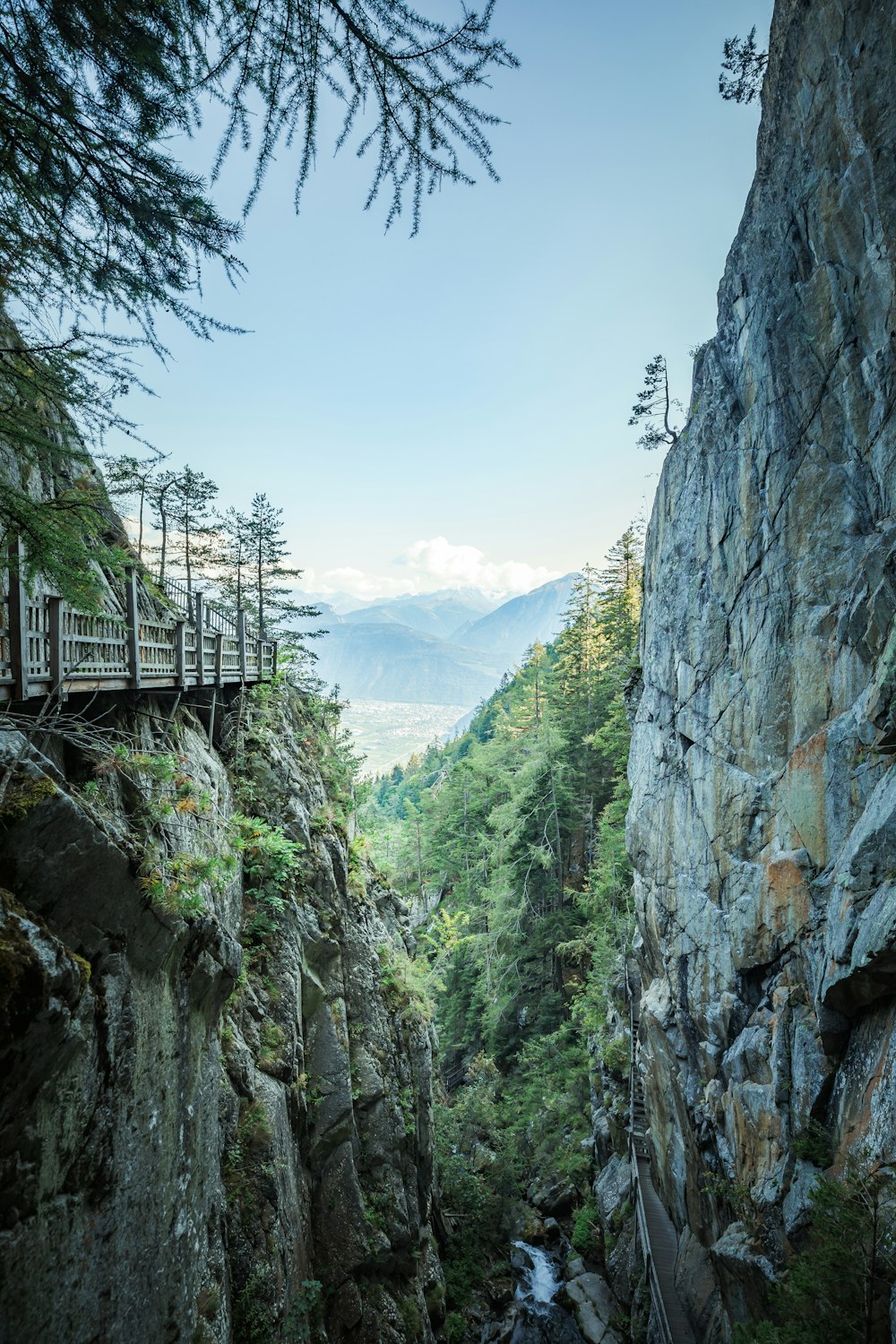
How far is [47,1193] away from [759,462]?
45.7 feet

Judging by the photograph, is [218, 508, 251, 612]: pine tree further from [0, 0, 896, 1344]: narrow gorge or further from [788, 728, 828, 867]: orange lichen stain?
[788, 728, 828, 867]: orange lichen stain

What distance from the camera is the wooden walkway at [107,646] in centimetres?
485

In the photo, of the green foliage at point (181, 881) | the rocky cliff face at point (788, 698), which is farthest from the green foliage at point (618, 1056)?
the green foliage at point (181, 881)

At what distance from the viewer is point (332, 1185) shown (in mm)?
9047

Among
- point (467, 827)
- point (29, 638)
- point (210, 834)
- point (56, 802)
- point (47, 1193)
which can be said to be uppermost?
point (29, 638)

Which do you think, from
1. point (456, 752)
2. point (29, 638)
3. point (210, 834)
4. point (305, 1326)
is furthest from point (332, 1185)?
point (456, 752)

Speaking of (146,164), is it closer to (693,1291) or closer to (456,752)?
(693,1291)

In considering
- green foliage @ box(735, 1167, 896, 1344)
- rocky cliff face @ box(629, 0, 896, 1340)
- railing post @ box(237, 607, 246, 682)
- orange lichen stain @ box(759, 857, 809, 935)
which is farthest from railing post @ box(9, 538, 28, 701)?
orange lichen stain @ box(759, 857, 809, 935)

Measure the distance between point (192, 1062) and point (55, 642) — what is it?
186 inches

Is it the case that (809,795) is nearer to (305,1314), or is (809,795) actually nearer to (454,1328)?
(305,1314)

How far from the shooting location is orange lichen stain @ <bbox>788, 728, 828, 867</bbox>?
29.3 ft

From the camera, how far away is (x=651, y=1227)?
12961 mm

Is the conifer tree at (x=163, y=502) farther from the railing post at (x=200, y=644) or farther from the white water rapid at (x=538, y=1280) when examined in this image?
the white water rapid at (x=538, y=1280)

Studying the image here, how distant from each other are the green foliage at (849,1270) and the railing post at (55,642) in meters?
9.04
